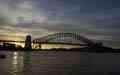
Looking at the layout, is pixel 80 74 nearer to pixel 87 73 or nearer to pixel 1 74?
pixel 87 73

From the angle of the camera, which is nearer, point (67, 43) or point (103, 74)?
point (103, 74)

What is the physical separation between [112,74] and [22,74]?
59.4 feet

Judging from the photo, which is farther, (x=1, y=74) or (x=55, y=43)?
(x=55, y=43)

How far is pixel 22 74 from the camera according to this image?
153 feet

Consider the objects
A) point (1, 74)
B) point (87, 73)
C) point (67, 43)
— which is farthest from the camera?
point (67, 43)

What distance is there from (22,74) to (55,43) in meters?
146

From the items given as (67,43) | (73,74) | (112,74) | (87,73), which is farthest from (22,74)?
(67,43)

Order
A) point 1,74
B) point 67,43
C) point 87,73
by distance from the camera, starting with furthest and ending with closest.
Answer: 1. point 67,43
2. point 87,73
3. point 1,74

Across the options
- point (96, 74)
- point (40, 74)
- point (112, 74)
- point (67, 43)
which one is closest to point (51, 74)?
point (40, 74)

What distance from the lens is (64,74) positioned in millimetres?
47125

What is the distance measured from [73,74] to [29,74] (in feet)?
28.9

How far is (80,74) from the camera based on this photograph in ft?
154

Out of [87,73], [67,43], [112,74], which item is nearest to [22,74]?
[87,73]

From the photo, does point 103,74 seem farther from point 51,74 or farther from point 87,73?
point 51,74
